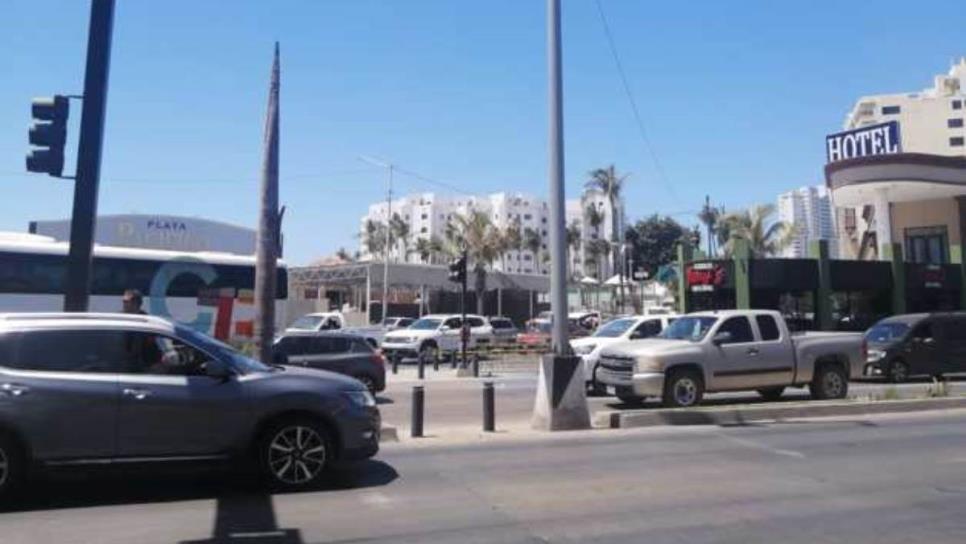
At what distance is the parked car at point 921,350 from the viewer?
945 inches

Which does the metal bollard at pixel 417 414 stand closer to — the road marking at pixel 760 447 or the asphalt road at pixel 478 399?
the asphalt road at pixel 478 399

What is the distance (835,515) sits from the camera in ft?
26.3

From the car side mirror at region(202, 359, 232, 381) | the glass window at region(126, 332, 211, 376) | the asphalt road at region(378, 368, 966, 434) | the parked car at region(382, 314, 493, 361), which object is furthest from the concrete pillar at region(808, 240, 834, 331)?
the glass window at region(126, 332, 211, 376)

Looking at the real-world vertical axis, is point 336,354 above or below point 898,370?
above

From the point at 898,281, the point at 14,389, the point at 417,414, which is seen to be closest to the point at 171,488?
the point at 14,389

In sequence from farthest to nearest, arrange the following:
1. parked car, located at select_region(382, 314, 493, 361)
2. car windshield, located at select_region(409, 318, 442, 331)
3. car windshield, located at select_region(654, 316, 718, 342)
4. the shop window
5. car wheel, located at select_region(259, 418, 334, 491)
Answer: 1. the shop window
2. car windshield, located at select_region(409, 318, 442, 331)
3. parked car, located at select_region(382, 314, 493, 361)
4. car windshield, located at select_region(654, 316, 718, 342)
5. car wheel, located at select_region(259, 418, 334, 491)

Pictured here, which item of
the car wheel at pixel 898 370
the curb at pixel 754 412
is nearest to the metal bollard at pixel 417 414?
the curb at pixel 754 412

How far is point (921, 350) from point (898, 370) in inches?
32.7

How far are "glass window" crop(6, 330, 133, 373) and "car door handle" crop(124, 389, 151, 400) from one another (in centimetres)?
27

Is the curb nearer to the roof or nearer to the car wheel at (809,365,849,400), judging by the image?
the car wheel at (809,365,849,400)

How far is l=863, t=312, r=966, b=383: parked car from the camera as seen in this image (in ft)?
78.8

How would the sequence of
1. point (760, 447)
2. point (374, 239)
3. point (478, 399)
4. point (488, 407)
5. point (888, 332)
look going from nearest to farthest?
point (760, 447) < point (488, 407) < point (478, 399) < point (888, 332) < point (374, 239)

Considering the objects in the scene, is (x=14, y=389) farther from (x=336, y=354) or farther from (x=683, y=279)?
(x=683, y=279)

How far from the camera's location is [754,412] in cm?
1545
